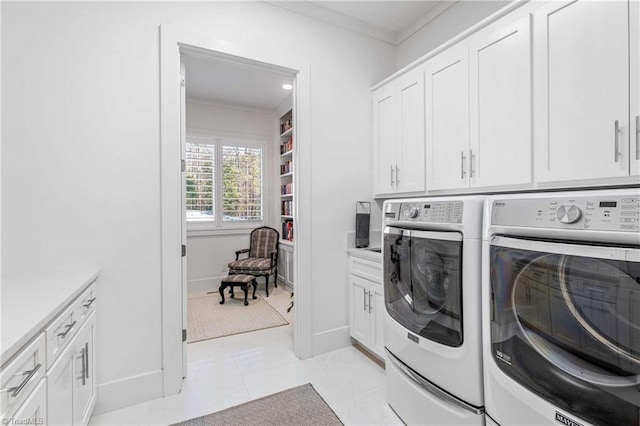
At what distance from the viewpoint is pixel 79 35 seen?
178cm

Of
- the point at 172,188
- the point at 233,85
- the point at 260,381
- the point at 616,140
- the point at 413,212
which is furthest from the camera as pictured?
the point at 233,85

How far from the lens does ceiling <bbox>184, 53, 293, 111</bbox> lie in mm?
3517

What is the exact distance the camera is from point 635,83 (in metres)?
1.20

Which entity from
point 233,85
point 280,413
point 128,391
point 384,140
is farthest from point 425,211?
point 233,85

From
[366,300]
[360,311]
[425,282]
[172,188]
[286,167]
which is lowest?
[360,311]

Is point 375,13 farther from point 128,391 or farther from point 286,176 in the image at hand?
point 128,391

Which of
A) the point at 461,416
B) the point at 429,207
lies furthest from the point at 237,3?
the point at 461,416

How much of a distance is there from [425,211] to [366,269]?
0.97 metres

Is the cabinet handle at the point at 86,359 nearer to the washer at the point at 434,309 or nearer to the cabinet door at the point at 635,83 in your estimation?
the washer at the point at 434,309

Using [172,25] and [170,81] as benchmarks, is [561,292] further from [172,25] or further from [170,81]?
[172,25]

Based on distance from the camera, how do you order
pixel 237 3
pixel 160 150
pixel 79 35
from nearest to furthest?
pixel 79 35 → pixel 160 150 → pixel 237 3

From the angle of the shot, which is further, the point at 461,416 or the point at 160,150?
the point at 160,150

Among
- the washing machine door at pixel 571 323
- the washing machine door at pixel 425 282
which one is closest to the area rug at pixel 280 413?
the washing machine door at pixel 425 282

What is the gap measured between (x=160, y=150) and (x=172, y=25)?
0.84 m
